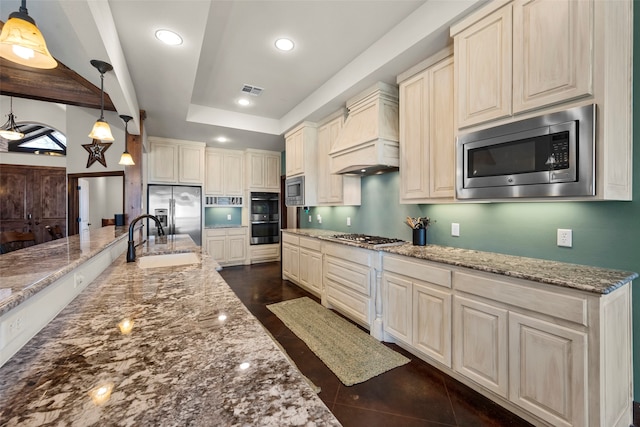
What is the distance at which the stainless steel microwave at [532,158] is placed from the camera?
1.49 m

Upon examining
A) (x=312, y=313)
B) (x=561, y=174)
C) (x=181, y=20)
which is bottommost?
(x=312, y=313)

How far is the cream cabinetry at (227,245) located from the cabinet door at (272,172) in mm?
1152

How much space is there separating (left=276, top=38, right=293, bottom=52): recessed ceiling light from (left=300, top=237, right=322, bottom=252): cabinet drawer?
2.29 m

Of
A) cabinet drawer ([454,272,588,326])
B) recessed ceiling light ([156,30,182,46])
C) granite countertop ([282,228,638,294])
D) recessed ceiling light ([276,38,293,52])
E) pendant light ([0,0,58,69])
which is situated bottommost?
cabinet drawer ([454,272,588,326])

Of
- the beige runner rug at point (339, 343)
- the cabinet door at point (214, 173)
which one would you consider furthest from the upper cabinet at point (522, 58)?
the cabinet door at point (214, 173)

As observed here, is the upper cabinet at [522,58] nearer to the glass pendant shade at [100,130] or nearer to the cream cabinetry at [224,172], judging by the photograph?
the glass pendant shade at [100,130]

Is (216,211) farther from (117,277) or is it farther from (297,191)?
(117,277)

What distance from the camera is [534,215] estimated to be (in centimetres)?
199

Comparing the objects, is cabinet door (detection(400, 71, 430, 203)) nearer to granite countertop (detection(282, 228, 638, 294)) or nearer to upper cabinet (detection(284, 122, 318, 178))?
granite countertop (detection(282, 228, 638, 294))

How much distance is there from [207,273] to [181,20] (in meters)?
1.89

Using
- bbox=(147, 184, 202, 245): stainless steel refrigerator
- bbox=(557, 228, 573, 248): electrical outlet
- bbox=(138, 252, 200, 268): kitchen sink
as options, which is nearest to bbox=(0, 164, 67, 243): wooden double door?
bbox=(147, 184, 202, 245): stainless steel refrigerator

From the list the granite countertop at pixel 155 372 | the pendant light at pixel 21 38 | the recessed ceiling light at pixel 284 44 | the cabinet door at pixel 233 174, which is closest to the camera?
the granite countertop at pixel 155 372

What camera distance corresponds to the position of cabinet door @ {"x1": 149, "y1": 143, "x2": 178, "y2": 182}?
5.12 meters

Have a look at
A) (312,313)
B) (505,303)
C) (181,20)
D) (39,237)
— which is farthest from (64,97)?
(39,237)
